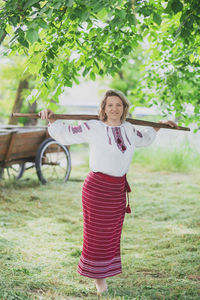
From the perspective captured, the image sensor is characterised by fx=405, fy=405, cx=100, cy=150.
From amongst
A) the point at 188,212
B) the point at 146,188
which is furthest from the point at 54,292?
the point at 146,188

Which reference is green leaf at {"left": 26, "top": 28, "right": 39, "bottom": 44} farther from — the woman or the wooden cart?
the wooden cart

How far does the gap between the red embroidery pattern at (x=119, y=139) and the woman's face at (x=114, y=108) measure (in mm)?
85

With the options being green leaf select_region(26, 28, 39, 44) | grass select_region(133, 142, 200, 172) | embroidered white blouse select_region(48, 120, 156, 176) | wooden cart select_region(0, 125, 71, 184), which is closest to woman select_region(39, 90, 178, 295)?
embroidered white blouse select_region(48, 120, 156, 176)

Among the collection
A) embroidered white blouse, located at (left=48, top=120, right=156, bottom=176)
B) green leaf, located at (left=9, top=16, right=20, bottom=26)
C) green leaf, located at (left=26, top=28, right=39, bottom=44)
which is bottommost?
embroidered white blouse, located at (left=48, top=120, right=156, bottom=176)

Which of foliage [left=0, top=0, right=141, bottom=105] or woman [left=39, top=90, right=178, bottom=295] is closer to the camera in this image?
foliage [left=0, top=0, right=141, bottom=105]

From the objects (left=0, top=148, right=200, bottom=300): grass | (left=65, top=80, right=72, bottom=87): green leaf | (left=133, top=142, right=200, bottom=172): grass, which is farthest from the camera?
(left=133, top=142, right=200, bottom=172): grass

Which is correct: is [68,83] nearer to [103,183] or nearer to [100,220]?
[103,183]

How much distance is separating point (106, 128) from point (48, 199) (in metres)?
3.19

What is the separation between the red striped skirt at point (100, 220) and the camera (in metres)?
2.71

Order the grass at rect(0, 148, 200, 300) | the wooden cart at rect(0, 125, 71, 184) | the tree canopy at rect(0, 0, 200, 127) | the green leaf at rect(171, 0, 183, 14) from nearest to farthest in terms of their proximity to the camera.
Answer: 1. the tree canopy at rect(0, 0, 200, 127)
2. the green leaf at rect(171, 0, 183, 14)
3. the grass at rect(0, 148, 200, 300)
4. the wooden cart at rect(0, 125, 71, 184)

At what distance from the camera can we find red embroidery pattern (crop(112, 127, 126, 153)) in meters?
2.70

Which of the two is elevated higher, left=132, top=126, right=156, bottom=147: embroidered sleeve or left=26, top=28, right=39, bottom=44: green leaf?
left=26, top=28, right=39, bottom=44: green leaf

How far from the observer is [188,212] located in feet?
17.5

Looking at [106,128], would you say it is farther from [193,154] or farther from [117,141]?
[193,154]
